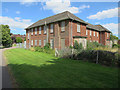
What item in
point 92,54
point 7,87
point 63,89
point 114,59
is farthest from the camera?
point 92,54

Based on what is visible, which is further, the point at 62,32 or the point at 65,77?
the point at 62,32

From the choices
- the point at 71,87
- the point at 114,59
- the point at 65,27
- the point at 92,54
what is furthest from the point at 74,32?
the point at 71,87

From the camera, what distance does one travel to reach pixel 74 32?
16484mm

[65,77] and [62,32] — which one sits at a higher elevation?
[62,32]

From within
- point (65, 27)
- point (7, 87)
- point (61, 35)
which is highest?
point (65, 27)

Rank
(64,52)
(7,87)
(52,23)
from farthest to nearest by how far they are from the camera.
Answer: (52,23), (64,52), (7,87)

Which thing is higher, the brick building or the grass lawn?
the brick building

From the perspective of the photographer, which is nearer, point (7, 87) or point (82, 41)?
point (7, 87)

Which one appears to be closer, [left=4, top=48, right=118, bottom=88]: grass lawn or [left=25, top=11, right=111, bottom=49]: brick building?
[left=4, top=48, right=118, bottom=88]: grass lawn

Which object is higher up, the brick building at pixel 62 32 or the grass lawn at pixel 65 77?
the brick building at pixel 62 32

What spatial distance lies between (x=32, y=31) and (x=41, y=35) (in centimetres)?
520

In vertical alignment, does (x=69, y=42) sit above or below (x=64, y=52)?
above

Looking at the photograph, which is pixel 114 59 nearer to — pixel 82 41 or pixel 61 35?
pixel 82 41

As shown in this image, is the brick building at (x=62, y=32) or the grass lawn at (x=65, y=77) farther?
the brick building at (x=62, y=32)
